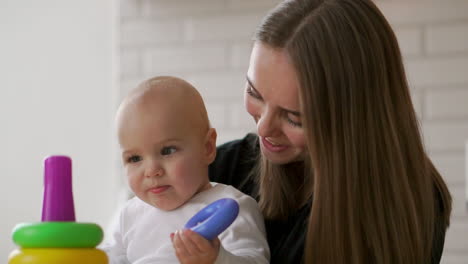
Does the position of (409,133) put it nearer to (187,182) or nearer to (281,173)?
(281,173)

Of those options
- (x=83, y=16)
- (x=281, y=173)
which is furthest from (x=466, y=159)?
(x=83, y=16)

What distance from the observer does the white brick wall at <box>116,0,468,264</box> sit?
251 centimetres

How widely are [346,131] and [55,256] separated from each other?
66cm

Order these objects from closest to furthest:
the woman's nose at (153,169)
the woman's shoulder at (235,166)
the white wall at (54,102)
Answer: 1. the woman's nose at (153,169)
2. the woman's shoulder at (235,166)
3. the white wall at (54,102)

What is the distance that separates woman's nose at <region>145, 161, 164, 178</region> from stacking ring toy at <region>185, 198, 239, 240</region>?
23 centimetres

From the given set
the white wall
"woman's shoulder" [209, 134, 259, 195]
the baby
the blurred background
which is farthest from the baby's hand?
the white wall

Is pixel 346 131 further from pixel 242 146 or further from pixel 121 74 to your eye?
pixel 121 74

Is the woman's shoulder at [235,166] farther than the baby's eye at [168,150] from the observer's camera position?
Yes

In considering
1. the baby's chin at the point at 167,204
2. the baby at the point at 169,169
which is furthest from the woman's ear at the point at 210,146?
the baby's chin at the point at 167,204

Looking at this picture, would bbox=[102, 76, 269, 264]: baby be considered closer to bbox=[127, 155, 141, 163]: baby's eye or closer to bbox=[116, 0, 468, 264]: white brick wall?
bbox=[127, 155, 141, 163]: baby's eye

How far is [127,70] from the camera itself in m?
2.74

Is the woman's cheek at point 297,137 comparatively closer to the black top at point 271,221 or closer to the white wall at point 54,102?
the black top at point 271,221

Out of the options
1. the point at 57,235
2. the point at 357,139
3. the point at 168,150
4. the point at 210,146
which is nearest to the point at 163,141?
the point at 168,150

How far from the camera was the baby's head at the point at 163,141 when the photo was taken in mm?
1409
